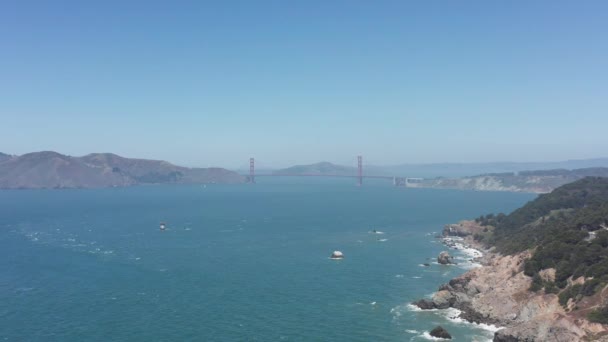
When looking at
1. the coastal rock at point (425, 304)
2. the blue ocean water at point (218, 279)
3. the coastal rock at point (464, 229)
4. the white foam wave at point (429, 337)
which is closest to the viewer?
the white foam wave at point (429, 337)

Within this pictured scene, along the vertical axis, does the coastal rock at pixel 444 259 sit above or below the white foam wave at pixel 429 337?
above

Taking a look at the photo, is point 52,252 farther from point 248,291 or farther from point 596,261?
point 596,261

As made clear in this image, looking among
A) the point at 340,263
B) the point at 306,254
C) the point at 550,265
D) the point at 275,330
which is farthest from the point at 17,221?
the point at 550,265

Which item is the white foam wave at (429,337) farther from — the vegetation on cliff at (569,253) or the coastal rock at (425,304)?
the vegetation on cliff at (569,253)

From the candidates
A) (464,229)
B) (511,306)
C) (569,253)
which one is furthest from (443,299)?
(464,229)

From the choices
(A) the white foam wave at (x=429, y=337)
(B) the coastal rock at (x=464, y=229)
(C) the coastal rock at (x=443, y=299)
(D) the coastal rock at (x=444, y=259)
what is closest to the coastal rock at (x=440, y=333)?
(A) the white foam wave at (x=429, y=337)

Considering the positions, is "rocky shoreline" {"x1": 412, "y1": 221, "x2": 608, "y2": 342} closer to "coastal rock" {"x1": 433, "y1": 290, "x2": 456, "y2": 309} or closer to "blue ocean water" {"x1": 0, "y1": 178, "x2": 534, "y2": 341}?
"coastal rock" {"x1": 433, "y1": 290, "x2": 456, "y2": 309}

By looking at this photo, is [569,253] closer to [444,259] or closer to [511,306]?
[511,306]

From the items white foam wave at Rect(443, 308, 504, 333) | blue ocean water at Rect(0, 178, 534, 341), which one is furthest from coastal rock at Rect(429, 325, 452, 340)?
white foam wave at Rect(443, 308, 504, 333)
